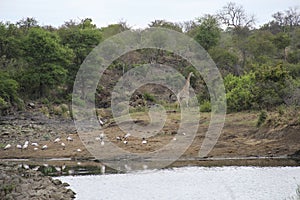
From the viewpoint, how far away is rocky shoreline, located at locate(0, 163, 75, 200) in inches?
768

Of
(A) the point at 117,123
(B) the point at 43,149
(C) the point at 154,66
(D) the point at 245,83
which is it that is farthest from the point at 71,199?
(C) the point at 154,66

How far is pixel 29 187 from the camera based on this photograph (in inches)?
826

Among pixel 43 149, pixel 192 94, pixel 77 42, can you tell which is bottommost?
pixel 43 149

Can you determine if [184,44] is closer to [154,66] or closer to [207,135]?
[154,66]

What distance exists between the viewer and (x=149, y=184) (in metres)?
22.6

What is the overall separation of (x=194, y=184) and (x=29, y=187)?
609 cm

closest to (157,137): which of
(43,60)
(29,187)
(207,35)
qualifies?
(29,187)

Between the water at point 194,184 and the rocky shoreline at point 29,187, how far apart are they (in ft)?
2.14

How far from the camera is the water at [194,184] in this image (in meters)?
20.0

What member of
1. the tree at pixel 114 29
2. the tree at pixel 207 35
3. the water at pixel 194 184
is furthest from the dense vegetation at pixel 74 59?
the water at pixel 194 184

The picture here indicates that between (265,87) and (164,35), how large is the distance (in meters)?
21.7

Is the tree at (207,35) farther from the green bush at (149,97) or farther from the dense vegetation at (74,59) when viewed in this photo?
the green bush at (149,97)

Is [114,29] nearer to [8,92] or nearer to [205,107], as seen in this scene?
[8,92]

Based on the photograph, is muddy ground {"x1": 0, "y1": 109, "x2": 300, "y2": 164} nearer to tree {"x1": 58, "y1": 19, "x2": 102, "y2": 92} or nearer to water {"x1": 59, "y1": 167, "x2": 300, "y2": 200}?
water {"x1": 59, "y1": 167, "x2": 300, "y2": 200}
